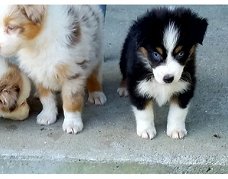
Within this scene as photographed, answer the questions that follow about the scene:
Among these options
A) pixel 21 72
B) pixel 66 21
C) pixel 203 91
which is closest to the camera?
pixel 66 21

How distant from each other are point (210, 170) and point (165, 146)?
1.13 ft

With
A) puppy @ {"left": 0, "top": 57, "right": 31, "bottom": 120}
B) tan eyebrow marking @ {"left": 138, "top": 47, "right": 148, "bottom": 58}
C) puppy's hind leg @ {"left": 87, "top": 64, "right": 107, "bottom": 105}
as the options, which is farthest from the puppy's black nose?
puppy @ {"left": 0, "top": 57, "right": 31, "bottom": 120}

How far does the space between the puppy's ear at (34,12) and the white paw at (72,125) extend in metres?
0.77

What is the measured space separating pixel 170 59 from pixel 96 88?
42.7 inches

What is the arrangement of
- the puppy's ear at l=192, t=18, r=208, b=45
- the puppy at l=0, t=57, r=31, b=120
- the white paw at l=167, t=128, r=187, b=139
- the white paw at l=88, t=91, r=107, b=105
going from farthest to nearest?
the white paw at l=88, t=91, r=107, b=105
the puppy at l=0, t=57, r=31, b=120
the white paw at l=167, t=128, r=187, b=139
the puppy's ear at l=192, t=18, r=208, b=45

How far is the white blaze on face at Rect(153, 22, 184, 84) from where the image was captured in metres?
3.61

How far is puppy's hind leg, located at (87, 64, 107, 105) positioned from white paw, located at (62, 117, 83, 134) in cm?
38

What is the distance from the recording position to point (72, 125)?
411 centimetres

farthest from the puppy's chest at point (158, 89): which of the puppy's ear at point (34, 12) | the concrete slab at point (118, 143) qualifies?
the puppy's ear at point (34, 12)

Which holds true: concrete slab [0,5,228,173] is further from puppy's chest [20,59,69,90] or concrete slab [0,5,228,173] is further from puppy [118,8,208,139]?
puppy's chest [20,59,69,90]

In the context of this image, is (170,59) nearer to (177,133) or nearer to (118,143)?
(177,133)

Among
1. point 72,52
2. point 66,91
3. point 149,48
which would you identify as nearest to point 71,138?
point 66,91

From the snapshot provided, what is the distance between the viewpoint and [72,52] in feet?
13.1
